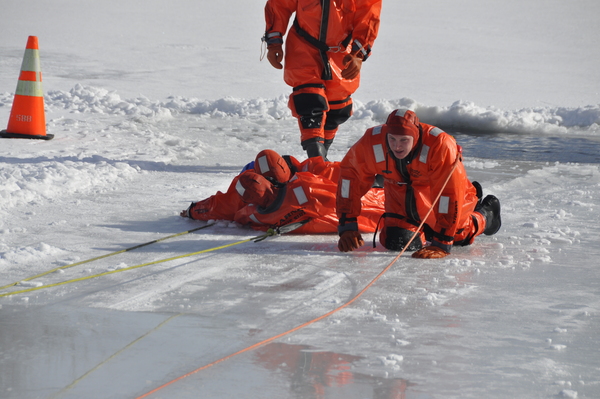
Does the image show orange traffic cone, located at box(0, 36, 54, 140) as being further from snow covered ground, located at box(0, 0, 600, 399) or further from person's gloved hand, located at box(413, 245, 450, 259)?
person's gloved hand, located at box(413, 245, 450, 259)

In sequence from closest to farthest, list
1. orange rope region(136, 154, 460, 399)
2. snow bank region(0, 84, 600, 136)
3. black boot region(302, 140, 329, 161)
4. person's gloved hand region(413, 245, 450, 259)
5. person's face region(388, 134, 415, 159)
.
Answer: orange rope region(136, 154, 460, 399) < person's face region(388, 134, 415, 159) < person's gloved hand region(413, 245, 450, 259) < black boot region(302, 140, 329, 161) < snow bank region(0, 84, 600, 136)

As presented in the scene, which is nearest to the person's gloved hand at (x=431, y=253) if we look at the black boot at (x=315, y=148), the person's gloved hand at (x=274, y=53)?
the black boot at (x=315, y=148)

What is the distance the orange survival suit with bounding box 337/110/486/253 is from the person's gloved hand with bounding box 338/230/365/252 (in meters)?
0.04

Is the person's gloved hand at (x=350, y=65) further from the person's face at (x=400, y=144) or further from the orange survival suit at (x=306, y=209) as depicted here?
the person's face at (x=400, y=144)

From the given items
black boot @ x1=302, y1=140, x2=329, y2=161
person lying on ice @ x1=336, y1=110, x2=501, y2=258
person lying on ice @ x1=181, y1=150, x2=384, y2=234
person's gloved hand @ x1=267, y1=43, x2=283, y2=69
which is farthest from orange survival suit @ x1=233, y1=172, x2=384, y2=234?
person's gloved hand @ x1=267, y1=43, x2=283, y2=69

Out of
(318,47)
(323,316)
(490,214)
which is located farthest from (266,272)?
(318,47)

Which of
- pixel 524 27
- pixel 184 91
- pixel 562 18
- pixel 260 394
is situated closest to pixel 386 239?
pixel 260 394

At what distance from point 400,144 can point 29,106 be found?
4.51 m

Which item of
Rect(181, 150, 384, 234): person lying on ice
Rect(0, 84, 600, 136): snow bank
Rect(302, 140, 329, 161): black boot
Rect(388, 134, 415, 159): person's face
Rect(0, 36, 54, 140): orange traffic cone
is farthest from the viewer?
Rect(0, 84, 600, 136): snow bank

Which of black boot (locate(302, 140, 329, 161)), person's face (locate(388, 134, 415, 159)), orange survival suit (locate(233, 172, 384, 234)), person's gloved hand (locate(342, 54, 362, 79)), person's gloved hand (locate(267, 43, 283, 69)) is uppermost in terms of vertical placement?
person's gloved hand (locate(267, 43, 283, 69))

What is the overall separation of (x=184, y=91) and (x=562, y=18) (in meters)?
11.9

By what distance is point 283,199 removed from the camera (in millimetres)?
4184

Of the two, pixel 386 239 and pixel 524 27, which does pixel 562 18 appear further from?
pixel 386 239

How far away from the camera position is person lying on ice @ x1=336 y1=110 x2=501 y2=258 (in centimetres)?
359
